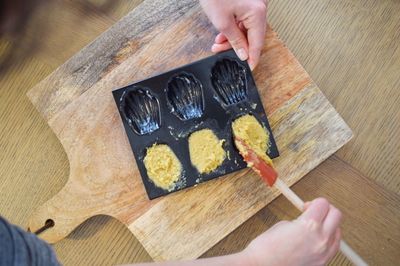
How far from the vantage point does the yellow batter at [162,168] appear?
896mm

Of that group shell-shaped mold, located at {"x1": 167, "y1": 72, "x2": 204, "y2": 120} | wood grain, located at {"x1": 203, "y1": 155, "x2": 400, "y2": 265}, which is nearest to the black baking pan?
shell-shaped mold, located at {"x1": 167, "y1": 72, "x2": 204, "y2": 120}

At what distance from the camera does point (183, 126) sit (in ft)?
2.98

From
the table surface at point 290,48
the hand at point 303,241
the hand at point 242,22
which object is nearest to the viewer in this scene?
the hand at point 303,241

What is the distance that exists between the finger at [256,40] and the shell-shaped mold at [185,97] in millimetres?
116

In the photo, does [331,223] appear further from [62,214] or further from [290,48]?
[62,214]

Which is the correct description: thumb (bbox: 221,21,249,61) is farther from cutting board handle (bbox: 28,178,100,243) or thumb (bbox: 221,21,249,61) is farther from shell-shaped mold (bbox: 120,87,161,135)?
cutting board handle (bbox: 28,178,100,243)

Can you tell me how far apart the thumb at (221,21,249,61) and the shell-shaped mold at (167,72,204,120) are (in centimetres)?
10

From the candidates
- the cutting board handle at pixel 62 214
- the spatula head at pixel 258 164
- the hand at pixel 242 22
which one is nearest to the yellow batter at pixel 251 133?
the spatula head at pixel 258 164

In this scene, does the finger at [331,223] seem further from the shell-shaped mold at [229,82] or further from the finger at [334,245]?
the shell-shaped mold at [229,82]

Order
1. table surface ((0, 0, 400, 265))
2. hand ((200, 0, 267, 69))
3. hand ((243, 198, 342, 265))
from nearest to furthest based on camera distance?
hand ((243, 198, 342, 265))
hand ((200, 0, 267, 69))
table surface ((0, 0, 400, 265))

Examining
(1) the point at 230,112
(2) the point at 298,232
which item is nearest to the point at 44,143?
(1) the point at 230,112

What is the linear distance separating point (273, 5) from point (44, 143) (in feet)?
1.90

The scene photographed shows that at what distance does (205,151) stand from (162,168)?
0.09 m

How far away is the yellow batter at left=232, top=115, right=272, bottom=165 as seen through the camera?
878 mm
